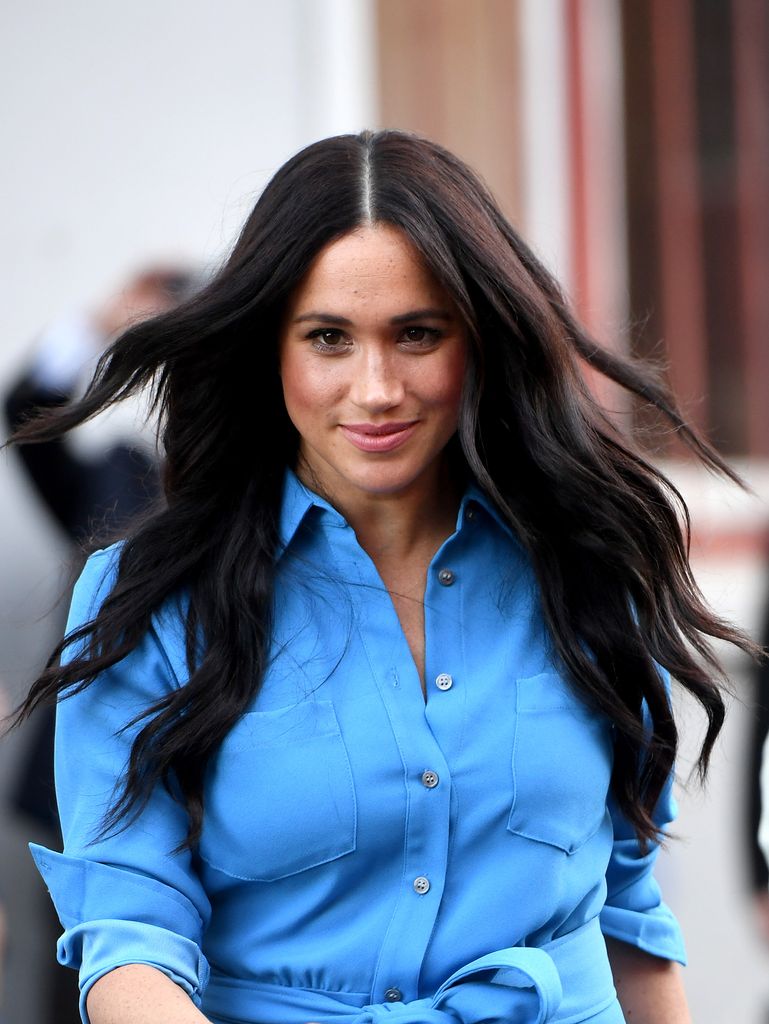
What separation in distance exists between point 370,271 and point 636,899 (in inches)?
35.5

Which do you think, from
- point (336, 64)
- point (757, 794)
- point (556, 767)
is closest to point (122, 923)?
point (556, 767)

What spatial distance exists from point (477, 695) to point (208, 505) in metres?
0.40

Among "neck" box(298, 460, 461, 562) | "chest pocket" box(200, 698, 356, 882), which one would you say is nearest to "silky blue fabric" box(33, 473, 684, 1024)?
"chest pocket" box(200, 698, 356, 882)

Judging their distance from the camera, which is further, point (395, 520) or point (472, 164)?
point (472, 164)

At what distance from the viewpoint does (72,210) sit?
4.31 meters

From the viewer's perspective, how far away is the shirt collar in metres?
2.00

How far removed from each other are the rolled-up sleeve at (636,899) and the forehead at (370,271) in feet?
2.41

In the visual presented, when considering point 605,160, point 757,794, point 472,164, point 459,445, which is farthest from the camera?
point 605,160

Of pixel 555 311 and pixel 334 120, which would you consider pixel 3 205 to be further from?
pixel 555 311

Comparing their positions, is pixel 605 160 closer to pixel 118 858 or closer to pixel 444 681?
pixel 444 681

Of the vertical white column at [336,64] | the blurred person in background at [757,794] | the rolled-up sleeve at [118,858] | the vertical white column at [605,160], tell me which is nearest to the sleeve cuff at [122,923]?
the rolled-up sleeve at [118,858]

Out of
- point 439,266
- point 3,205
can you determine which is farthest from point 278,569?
point 3,205

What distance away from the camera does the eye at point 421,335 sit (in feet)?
6.26

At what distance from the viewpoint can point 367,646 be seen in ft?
6.36
